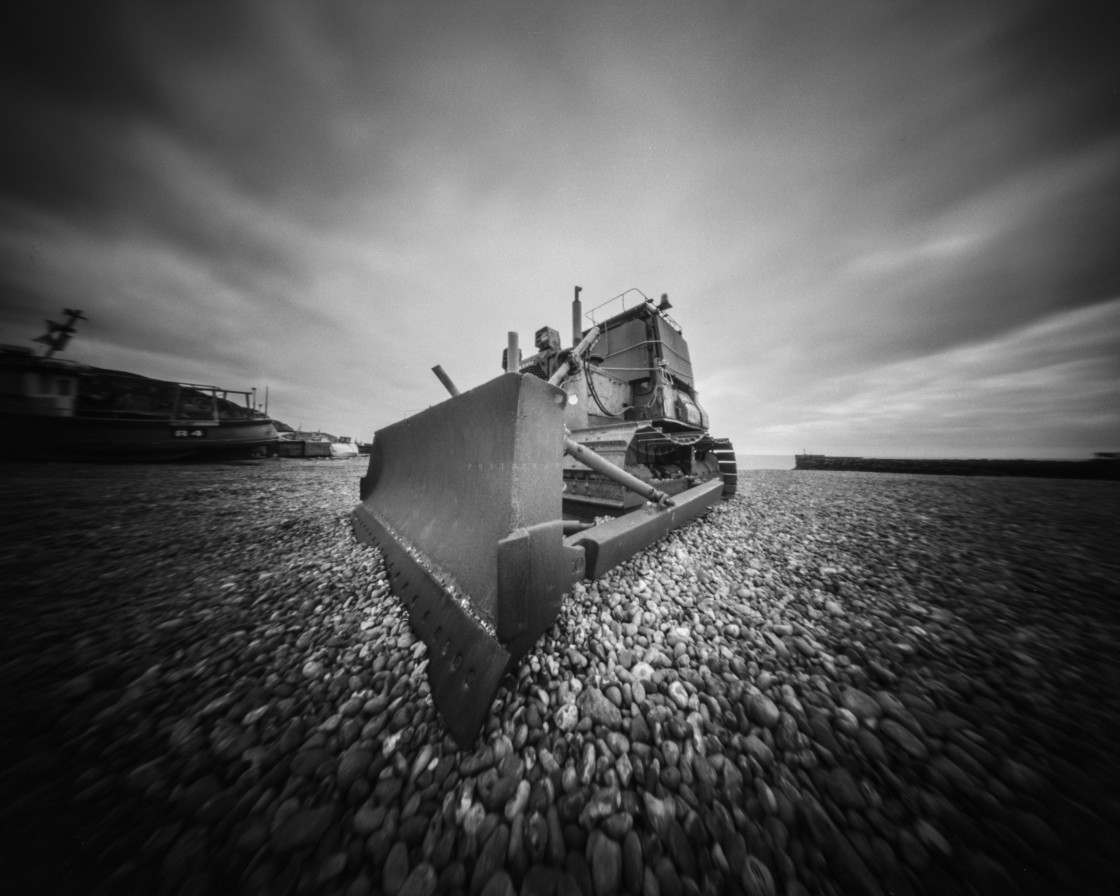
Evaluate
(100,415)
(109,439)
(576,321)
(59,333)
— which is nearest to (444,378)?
(576,321)

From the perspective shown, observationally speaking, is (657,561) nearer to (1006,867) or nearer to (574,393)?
(1006,867)

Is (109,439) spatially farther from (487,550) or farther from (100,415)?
(487,550)

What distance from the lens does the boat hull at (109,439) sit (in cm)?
1141

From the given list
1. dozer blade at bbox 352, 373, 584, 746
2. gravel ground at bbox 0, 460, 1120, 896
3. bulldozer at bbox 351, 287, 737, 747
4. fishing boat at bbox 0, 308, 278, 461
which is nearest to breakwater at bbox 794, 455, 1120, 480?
gravel ground at bbox 0, 460, 1120, 896

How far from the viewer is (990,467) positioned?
43.7 feet

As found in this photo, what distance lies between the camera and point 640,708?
1.57m

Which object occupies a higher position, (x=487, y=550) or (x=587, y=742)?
(x=487, y=550)

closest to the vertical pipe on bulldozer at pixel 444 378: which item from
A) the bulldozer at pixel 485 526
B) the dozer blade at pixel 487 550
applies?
the bulldozer at pixel 485 526

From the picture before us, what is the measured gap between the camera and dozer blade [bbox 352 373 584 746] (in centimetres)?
146

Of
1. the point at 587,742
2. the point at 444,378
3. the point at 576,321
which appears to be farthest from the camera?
the point at 576,321

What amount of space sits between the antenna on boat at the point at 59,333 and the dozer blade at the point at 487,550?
25476 mm

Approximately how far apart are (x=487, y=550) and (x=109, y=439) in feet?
63.4

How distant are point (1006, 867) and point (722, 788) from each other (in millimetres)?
866

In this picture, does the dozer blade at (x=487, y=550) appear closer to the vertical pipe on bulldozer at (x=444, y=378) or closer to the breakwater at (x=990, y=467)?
the vertical pipe on bulldozer at (x=444, y=378)
